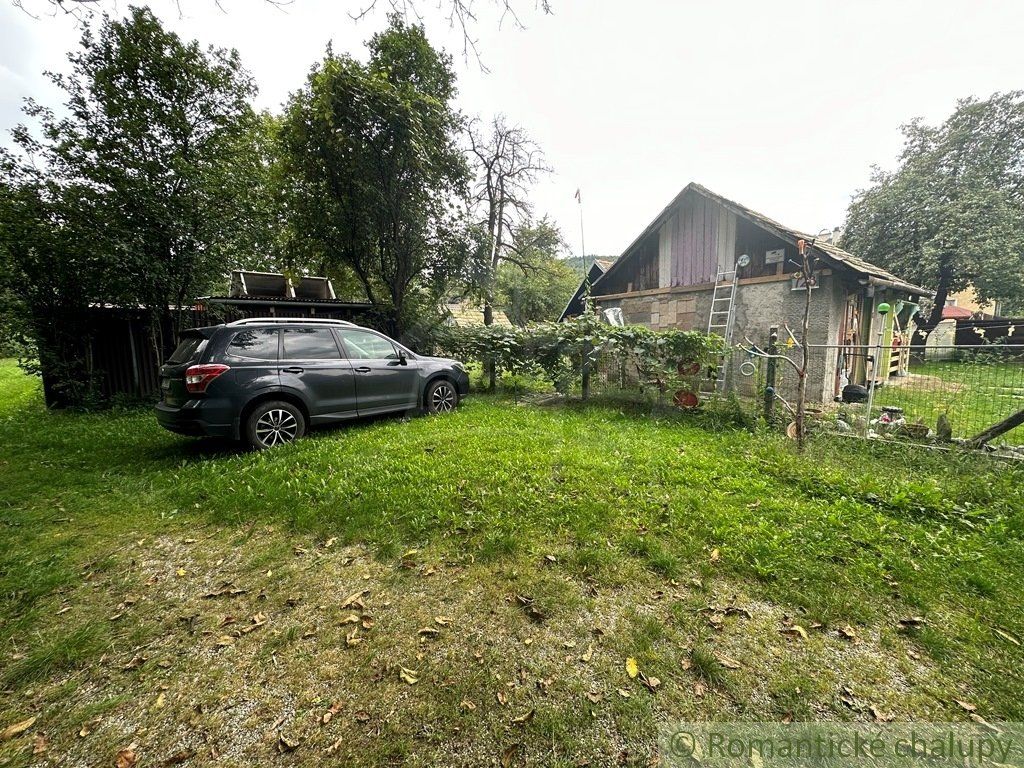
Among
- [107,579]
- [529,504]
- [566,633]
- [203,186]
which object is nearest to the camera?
[566,633]

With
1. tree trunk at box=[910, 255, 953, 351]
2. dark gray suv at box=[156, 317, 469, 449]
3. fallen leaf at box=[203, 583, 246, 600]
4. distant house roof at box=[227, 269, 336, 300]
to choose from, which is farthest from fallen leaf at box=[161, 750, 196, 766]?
tree trunk at box=[910, 255, 953, 351]

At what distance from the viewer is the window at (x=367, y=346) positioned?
5.79 m

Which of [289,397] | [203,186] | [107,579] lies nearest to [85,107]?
[203,186]

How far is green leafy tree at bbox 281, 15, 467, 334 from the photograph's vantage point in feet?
26.5

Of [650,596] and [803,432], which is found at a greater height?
[803,432]

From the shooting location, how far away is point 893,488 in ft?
11.7

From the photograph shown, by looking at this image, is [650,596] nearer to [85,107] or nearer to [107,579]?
[107,579]

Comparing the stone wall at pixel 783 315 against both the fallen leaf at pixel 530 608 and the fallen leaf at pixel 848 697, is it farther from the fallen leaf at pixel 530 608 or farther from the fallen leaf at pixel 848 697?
the fallen leaf at pixel 530 608

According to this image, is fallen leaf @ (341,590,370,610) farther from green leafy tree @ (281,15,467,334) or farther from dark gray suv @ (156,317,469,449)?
green leafy tree @ (281,15,467,334)

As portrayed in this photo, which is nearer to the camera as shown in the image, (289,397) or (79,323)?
(289,397)

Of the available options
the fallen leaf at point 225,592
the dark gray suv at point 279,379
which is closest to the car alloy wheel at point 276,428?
the dark gray suv at point 279,379

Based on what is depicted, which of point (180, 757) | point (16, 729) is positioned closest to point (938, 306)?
point (180, 757)

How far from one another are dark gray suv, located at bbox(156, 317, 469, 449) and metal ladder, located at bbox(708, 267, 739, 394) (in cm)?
672

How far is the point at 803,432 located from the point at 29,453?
10.2 meters
